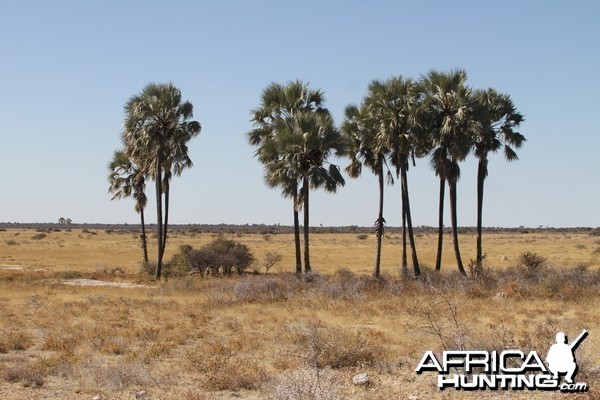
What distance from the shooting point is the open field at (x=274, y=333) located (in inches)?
392

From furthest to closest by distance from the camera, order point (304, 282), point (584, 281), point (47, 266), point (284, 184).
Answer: point (47, 266) < point (284, 184) < point (304, 282) < point (584, 281)

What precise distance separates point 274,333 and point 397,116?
16318 millimetres

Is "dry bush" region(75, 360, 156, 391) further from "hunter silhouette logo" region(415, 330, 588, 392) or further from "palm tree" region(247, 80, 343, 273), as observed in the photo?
"palm tree" region(247, 80, 343, 273)

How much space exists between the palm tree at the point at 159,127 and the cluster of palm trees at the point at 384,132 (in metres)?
4.76

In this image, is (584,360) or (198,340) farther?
(198,340)

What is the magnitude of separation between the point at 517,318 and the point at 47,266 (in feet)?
128

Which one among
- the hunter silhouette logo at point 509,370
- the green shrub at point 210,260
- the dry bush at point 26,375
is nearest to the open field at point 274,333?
the dry bush at point 26,375

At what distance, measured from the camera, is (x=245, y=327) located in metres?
16.7

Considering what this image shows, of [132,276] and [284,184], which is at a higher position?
[284,184]

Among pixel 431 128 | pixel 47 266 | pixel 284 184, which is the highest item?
pixel 431 128

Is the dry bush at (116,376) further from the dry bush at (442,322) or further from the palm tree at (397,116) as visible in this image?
the palm tree at (397,116)

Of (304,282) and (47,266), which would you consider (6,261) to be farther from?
(304,282)

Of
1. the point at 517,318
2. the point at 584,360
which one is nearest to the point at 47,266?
the point at 517,318

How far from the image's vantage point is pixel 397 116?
95.9 feet
